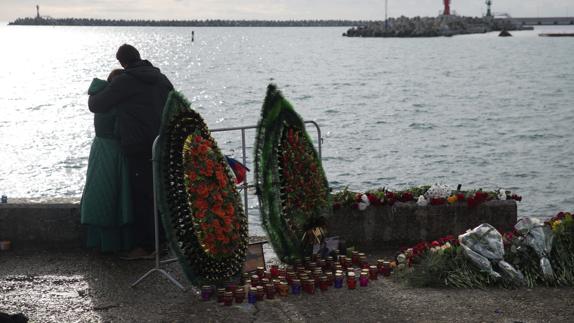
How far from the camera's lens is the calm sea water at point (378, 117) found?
32.9 meters

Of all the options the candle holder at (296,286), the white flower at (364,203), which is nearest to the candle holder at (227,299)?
the candle holder at (296,286)

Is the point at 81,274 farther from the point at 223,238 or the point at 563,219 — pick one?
the point at 563,219

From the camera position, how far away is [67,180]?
109ft

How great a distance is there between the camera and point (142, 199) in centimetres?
902

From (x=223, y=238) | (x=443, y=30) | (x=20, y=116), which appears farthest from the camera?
(x=443, y=30)

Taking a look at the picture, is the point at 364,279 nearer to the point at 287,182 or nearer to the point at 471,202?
the point at 287,182

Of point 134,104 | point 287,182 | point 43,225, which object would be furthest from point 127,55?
point 43,225

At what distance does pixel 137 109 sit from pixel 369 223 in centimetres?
273

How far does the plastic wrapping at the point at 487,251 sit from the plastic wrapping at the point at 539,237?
0.87 ft

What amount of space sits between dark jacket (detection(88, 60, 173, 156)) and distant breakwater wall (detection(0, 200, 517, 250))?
51.4 inches

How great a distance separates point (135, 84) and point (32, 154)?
110 feet

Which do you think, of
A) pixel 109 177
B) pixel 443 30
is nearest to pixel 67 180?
pixel 109 177

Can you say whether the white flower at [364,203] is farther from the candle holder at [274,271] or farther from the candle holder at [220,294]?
the candle holder at [220,294]

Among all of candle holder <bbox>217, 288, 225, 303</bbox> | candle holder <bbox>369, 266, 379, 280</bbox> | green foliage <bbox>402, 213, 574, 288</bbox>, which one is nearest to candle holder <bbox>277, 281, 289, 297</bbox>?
candle holder <bbox>217, 288, 225, 303</bbox>
